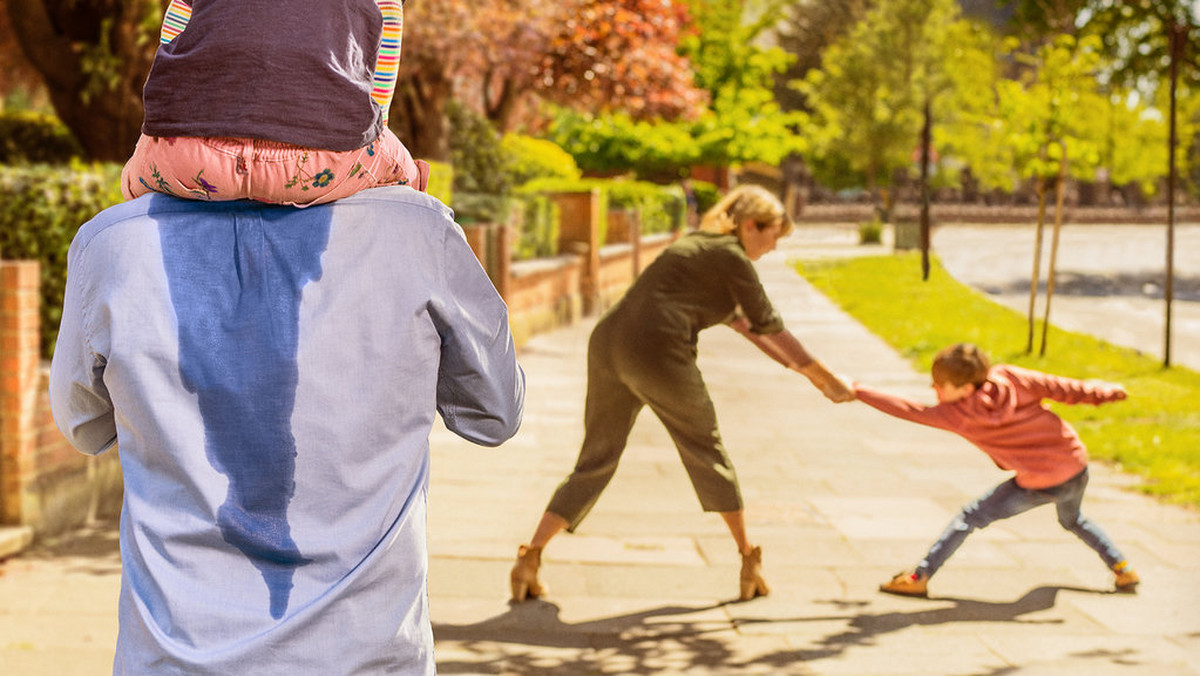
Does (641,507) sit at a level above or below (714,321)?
below

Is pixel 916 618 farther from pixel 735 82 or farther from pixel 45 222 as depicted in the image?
pixel 735 82

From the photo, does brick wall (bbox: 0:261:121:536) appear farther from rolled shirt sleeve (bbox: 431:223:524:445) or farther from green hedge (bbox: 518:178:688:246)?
green hedge (bbox: 518:178:688:246)

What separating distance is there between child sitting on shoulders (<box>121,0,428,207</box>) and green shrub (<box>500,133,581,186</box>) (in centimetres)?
1819

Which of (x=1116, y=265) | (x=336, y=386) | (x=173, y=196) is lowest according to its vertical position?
(x=1116, y=265)

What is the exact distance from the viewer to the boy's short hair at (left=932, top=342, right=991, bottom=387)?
5.21m

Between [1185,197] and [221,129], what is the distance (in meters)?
79.4

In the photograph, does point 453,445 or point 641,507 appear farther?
point 453,445

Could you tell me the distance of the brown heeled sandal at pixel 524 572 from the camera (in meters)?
5.45

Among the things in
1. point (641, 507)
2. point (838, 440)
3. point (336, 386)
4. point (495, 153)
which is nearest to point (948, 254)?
point (495, 153)

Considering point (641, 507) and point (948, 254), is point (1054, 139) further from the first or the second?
point (948, 254)

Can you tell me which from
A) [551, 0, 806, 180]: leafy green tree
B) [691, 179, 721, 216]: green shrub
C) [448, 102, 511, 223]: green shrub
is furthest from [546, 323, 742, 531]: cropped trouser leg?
[691, 179, 721, 216]: green shrub

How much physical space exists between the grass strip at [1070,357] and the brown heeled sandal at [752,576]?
332cm

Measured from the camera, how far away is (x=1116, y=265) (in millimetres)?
33094

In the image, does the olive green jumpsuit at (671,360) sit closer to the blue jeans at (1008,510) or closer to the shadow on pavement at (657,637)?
the shadow on pavement at (657,637)
